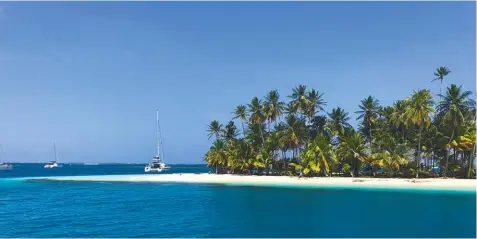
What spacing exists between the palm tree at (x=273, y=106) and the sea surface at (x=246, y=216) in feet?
97.5

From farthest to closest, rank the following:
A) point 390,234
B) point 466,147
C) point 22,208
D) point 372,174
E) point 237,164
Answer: point 237,164 → point 372,174 → point 466,147 → point 22,208 → point 390,234

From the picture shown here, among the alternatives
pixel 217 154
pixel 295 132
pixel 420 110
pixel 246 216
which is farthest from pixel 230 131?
pixel 246 216

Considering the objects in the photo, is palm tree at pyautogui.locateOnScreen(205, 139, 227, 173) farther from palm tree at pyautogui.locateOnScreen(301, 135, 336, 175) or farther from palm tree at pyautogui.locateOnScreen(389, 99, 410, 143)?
palm tree at pyautogui.locateOnScreen(389, 99, 410, 143)

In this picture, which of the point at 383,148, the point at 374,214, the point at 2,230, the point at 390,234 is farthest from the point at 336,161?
the point at 2,230

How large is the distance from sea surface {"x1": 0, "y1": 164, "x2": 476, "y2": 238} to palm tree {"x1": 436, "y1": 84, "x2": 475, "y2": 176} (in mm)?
15018

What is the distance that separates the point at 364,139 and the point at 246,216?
135ft

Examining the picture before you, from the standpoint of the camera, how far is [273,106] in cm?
7012

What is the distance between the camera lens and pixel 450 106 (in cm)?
5488

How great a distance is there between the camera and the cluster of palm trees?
183 feet

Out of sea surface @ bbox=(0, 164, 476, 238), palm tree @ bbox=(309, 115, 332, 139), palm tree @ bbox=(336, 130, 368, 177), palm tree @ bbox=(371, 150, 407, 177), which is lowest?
sea surface @ bbox=(0, 164, 476, 238)

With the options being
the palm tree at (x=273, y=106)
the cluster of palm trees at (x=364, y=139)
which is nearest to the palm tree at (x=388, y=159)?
the cluster of palm trees at (x=364, y=139)

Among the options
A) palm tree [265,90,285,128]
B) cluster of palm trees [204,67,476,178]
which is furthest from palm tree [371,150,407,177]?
palm tree [265,90,285,128]

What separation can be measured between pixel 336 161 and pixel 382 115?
12018 millimetres

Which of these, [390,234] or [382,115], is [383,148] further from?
[390,234]
